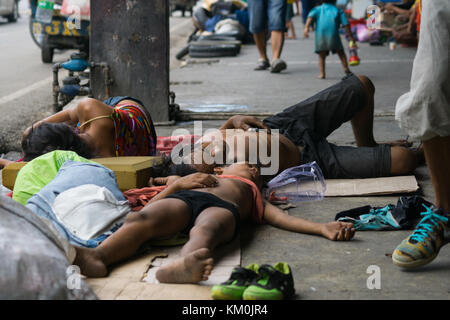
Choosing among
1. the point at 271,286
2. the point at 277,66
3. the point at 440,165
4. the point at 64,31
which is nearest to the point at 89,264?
the point at 271,286

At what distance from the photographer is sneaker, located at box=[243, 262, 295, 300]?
2.25 meters

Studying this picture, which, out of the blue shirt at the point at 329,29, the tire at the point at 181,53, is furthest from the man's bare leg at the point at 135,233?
the tire at the point at 181,53

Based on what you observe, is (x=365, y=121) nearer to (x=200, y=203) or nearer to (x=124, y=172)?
(x=124, y=172)

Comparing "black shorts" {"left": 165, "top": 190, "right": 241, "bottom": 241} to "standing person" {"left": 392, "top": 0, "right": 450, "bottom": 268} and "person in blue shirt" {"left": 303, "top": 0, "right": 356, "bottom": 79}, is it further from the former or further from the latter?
"person in blue shirt" {"left": 303, "top": 0, "right": 356, "bottom": 79}

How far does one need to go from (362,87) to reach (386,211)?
4.07ft

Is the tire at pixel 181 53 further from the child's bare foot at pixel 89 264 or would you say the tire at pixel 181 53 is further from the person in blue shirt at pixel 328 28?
the child's bare foot at pixel 89 264

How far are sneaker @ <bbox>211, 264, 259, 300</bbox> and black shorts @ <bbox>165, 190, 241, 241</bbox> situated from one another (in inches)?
22.3

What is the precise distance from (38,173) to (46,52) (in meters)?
7.53

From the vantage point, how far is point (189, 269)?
242cm

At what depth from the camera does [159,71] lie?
565 cm

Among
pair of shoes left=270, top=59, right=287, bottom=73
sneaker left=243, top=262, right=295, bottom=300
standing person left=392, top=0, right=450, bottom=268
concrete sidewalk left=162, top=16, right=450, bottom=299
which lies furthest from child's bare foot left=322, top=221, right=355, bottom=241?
pair of shoes left=270, top=59, right=287, bottom=73

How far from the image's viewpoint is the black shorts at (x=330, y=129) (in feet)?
13.0
